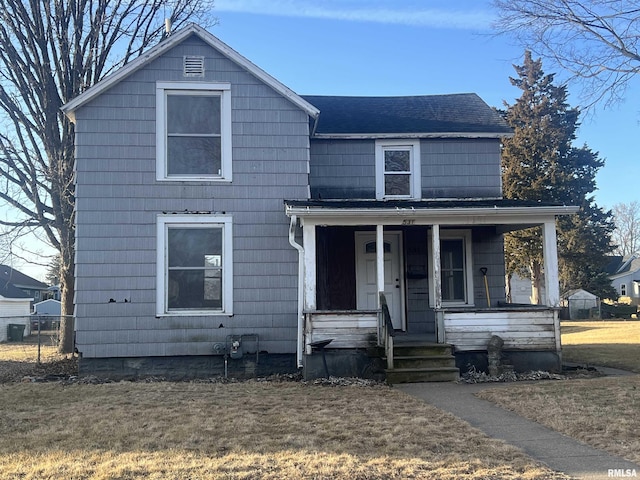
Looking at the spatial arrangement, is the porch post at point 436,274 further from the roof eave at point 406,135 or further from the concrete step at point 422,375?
the roof eave at point 406,135

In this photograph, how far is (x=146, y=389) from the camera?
9.43 meters

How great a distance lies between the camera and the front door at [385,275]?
12.7 meters

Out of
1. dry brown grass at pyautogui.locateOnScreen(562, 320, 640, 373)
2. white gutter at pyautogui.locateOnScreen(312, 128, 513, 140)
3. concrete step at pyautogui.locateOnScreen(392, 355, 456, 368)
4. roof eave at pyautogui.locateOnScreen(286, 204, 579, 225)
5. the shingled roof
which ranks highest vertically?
the shingled roof

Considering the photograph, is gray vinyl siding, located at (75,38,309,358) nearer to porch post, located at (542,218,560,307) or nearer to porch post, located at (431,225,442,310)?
porch post, located at (431,225,442,310)

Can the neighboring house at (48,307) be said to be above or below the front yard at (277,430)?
above

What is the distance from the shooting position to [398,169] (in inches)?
503

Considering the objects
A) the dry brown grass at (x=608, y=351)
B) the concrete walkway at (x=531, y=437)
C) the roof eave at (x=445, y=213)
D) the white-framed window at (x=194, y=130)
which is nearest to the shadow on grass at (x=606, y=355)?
the dry brown grass at (x=608, y=351)

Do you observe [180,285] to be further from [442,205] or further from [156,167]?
[442,205]

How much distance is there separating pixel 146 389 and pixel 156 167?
4.10 metres

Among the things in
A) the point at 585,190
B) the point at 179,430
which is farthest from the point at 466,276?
the point at 585,190

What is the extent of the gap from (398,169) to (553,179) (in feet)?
75.4

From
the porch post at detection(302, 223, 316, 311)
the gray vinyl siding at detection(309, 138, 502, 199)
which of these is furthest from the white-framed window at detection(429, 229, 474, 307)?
the porch post at detection(302, 223, 316, 311)

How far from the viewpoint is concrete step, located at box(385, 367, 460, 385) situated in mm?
9820

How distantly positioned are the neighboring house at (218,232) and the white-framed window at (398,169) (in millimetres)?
1393
